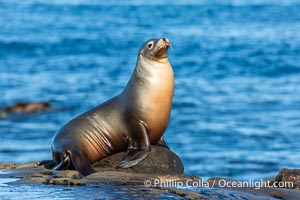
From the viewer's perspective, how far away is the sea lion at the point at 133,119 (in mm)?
8656

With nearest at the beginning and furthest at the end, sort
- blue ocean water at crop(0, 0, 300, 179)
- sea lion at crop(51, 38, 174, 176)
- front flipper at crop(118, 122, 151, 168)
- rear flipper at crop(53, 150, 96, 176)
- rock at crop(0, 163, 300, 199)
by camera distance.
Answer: rock at crop(0, 163, 300, 199) < rear flipper at crop(53, 150, 96, 176) < front flipper at crop(118, 122, 151, 168) < sea lion at crop(51, 38, 174, 176) < blue ocean water at crop(0, 0, 300, 179)

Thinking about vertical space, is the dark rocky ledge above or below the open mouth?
below

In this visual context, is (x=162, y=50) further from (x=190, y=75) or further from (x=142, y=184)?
(x=190, y=75)

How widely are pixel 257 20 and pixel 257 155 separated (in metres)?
32.1

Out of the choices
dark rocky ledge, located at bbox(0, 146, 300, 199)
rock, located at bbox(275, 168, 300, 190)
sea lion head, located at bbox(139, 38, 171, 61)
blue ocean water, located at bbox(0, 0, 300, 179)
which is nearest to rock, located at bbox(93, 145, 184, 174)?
dark rocky ledge, located at bbox(0, 146, 300, 199)

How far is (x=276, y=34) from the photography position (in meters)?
39.8

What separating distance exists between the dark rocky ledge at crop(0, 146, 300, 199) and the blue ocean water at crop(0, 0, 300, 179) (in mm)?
5970

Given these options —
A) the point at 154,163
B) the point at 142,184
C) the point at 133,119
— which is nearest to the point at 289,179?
the point at 154,163

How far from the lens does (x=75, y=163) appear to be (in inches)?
320

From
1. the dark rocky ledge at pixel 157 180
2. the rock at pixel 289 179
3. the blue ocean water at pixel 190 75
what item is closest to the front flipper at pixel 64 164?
the dark rocky ledge at pixel 157 180

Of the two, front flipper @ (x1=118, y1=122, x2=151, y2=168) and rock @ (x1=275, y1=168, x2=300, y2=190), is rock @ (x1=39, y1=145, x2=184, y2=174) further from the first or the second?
rock @ (x1=275, y1=168, x2=300, y2=190)

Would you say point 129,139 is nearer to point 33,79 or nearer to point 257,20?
point 33,79

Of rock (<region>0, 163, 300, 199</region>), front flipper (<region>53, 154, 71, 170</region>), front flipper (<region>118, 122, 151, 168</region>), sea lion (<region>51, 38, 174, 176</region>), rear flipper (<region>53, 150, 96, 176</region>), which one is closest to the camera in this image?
rock (<region>0, 163, 300, 199</region>)

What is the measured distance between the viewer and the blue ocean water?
54.8 ft
